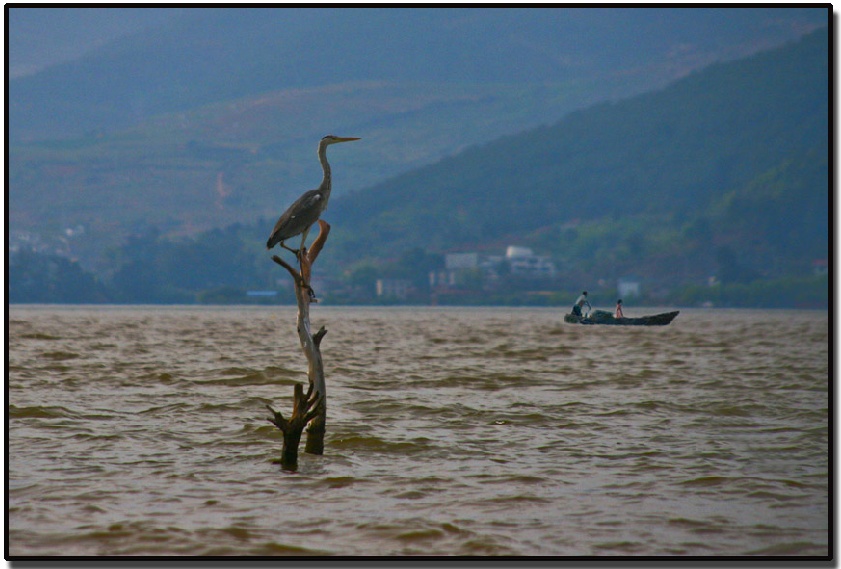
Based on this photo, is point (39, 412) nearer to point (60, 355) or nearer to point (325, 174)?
point (325, 174)

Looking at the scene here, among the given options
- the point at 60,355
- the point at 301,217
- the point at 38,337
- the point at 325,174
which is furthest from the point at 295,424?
the point at 38,337

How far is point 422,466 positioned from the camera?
19547 millimetres

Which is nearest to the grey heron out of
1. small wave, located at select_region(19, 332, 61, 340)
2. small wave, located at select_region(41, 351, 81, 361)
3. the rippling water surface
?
the rippling water surface

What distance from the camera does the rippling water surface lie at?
14.3m

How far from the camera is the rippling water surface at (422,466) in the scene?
14.3 m

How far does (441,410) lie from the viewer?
90.2ft

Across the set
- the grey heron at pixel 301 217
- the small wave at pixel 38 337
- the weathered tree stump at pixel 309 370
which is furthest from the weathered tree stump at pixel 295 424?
the small wave at pixel 38 337

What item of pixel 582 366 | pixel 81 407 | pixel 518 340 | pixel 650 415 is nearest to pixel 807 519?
pixel 650 415

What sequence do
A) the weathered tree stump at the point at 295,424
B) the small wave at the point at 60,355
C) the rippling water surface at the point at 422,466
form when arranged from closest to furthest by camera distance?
the rippling water surface at the point at 422,466 → the weathered tree stump at the point at 295,424 → the small wave at the point at 60,355

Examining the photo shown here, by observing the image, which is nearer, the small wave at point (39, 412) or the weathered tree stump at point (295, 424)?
the weathered tree stump at point (295, 424)

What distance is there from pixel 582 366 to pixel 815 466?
25331 mm

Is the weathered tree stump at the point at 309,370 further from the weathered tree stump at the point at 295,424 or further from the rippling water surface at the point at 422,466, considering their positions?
the rippling water surface at the point at 422,466

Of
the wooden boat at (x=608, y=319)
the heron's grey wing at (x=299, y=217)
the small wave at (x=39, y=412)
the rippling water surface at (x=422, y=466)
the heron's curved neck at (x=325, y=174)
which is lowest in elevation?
the rippling water surface at (x=422, y=466)

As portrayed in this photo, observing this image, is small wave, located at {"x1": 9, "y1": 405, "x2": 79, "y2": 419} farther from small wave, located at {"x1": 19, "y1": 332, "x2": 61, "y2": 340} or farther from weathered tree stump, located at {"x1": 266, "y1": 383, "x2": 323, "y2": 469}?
small wave, located at {"x1": 19, "y1": 332, "x2": 61, "y2": 340}
